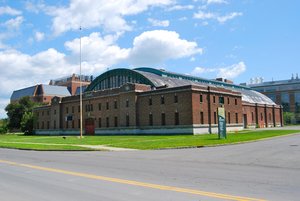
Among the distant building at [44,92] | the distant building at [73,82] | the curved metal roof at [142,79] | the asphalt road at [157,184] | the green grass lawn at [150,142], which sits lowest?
the asphalt road at [157,184]

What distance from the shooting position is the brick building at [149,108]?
175 feet

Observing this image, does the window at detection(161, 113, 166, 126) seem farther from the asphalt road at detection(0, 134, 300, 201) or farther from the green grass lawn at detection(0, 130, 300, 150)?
the asphalt road at detection(0, 134, 300, 201)

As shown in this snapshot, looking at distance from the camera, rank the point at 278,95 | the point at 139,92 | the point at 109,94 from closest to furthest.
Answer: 1. the point at 139,92
2. the point at 109,94
3. the point at 278,95

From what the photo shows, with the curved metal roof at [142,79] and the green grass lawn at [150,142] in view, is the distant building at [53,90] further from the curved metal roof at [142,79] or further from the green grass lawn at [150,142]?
the green grass lawn at [150,142]

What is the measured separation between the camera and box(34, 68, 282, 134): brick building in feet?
175

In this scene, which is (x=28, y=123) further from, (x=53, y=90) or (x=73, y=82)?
(x=73, y=82)

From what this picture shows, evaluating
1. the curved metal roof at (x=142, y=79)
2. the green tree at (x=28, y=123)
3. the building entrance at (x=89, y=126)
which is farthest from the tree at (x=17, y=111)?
the building entrance at (x=89, y=126)

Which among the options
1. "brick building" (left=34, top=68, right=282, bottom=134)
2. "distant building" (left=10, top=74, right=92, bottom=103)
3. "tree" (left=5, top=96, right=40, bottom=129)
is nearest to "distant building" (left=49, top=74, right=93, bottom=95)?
"distant building" (left=10, top=74, right=92, bottom=103)

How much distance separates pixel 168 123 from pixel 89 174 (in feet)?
136

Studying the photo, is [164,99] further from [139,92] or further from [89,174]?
[89,174]

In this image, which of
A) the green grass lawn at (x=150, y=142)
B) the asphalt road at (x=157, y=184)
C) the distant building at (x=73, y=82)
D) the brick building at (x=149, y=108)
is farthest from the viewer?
the distant building at (x=73, y=82)

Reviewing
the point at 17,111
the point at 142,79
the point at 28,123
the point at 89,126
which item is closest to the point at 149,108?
the point at 142,79

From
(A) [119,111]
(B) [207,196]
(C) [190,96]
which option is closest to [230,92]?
(C) [190,96]

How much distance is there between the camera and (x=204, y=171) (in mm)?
13812
